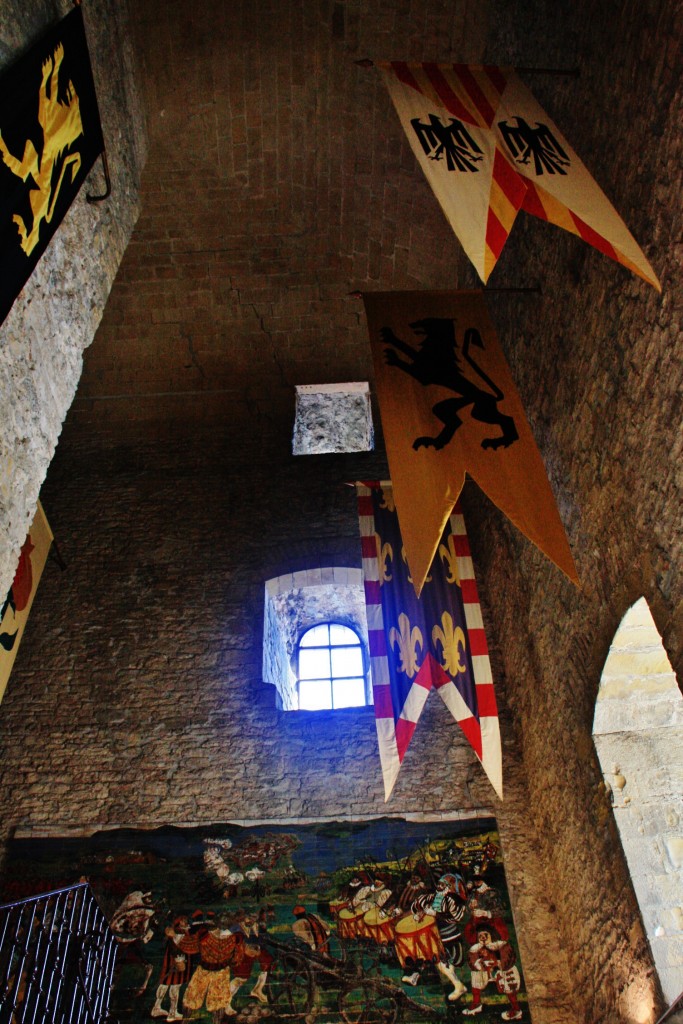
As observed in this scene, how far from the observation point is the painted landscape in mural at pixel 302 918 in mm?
5270

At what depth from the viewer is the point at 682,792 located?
4.96 meters

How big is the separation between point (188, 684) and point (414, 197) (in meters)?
4.96

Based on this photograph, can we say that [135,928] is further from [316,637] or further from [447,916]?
[316,637]

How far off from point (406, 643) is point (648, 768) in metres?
1.68

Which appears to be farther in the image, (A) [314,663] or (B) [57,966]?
(A) [314,663]

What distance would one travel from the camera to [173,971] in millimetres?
5422

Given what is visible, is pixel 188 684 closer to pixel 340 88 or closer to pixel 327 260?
pixel 327 260

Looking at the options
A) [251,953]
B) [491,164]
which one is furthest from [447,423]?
[251,953]

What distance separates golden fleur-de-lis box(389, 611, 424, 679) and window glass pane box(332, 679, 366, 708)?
1.93 meters

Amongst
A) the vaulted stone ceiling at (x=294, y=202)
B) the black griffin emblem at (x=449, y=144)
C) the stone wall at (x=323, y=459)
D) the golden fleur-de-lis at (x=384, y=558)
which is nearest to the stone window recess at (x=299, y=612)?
the stone wall at (x=323, y=459)

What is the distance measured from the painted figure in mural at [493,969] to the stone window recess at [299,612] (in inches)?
94.0

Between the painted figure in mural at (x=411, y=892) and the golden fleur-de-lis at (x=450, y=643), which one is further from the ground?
the golden fleur-de-lis at (x=450, y=643)

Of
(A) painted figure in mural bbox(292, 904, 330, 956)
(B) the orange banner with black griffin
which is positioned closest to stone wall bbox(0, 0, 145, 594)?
(B) the orange banner with black griffin

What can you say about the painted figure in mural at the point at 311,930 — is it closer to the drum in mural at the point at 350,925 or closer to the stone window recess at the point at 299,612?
the drum in mural at the point at 350,925
